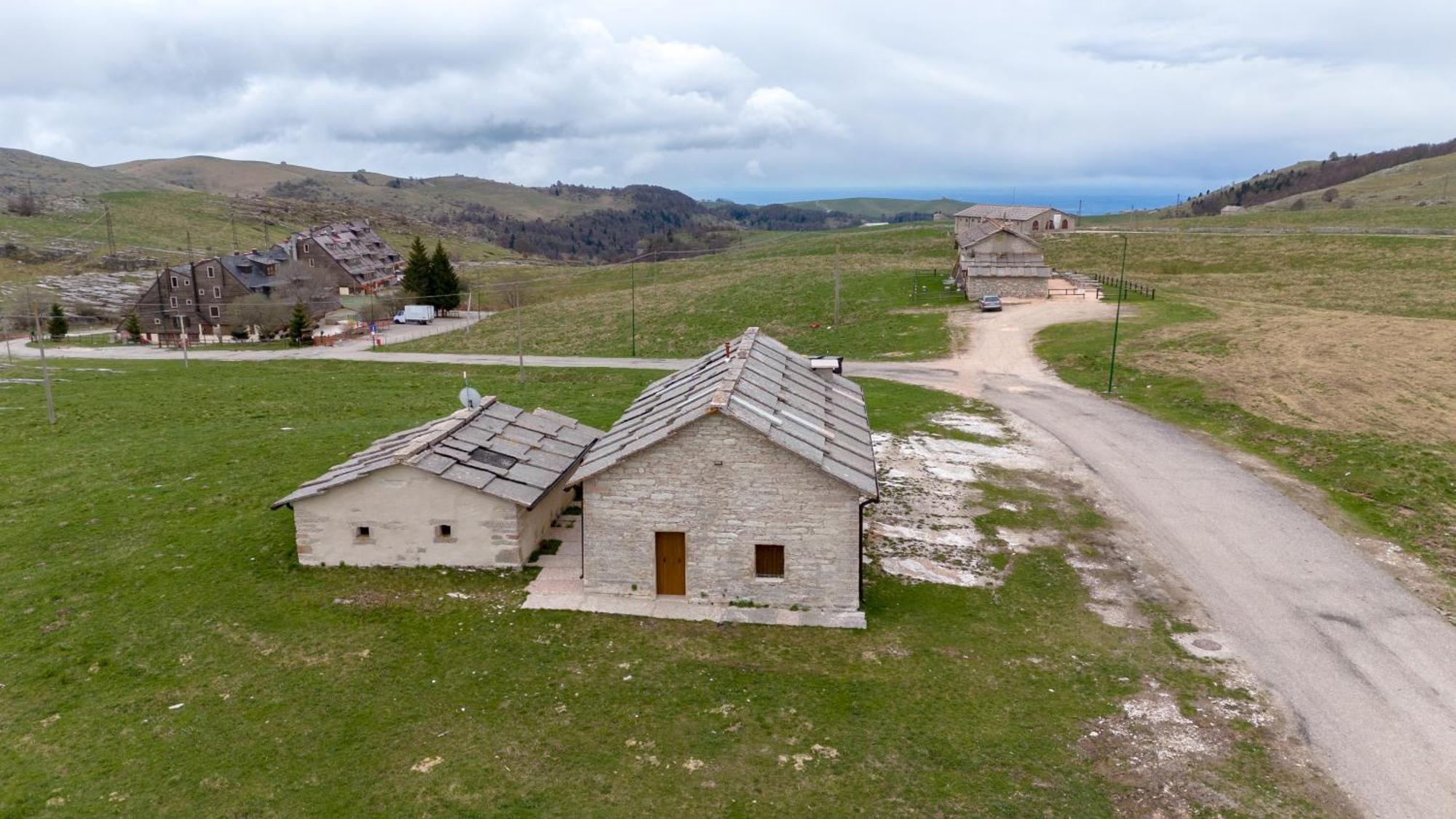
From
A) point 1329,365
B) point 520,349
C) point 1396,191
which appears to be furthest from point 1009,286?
point 1396,191

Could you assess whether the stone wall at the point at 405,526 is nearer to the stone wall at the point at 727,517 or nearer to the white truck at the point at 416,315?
the stone wall at the point at 727,517

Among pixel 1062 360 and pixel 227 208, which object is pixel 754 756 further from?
pixel 227 208

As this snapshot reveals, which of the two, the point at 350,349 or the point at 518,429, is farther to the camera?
the point at 350,349

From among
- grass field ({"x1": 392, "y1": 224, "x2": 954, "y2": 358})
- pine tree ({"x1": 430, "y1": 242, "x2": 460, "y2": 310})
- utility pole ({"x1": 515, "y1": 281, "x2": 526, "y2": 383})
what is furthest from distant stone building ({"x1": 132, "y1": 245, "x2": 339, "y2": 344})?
utility pole ({"x1": 515, "y1": 281, "x2": 526, "y2": 383})

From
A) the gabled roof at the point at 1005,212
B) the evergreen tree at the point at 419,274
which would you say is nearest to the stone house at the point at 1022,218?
the gabled roof at the point at 1005,212

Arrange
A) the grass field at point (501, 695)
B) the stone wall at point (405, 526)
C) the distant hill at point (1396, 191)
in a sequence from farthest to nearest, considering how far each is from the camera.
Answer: the distant hill at point (1396, 191)
the stone wall at point (405, 526)
the grass field at point (501, 695)

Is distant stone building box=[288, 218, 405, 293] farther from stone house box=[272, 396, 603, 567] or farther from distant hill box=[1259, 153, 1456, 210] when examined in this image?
distant hill box=[1259, 153, 1456, 210]

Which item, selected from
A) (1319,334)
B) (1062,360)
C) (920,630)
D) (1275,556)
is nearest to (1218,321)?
(1319,334)
